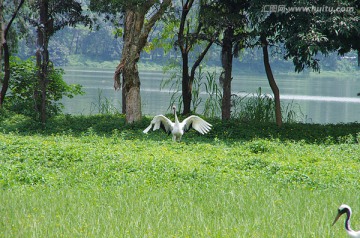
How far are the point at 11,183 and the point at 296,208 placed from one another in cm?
437

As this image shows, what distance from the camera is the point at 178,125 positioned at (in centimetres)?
1468

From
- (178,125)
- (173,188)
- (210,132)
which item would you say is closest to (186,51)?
(210,132)

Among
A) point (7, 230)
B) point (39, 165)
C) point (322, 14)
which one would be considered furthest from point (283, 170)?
point (322, 14)

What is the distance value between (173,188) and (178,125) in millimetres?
5854

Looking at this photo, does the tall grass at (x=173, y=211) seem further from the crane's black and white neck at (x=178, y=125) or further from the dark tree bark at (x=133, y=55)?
the dark tree bark at (x=133, y=55)

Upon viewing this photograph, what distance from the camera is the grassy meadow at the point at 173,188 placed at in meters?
6.57

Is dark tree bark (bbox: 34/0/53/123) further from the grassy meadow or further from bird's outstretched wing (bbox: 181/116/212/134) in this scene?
bird's outstretched wing (bbox: 181/116/212/134)

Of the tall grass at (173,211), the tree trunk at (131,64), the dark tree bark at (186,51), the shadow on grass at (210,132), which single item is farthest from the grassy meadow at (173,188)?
the dark tree bark at (186,51)

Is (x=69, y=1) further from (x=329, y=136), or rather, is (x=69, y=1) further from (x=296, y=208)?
(x=296, y=208)

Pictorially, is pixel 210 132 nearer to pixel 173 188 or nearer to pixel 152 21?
pixel 152 21

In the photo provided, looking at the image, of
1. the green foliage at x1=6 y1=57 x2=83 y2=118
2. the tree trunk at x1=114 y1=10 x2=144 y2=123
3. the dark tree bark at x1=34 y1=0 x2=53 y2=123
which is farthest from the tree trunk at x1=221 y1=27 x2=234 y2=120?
the green foliage at x1=6 y1=57 x2=83 y2=118

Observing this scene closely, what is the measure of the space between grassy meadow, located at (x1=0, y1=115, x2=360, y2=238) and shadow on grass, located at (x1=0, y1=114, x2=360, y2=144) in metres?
0.54

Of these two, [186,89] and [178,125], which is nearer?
[178,125]

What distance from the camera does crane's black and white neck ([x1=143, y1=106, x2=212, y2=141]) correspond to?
1474 centimetres
